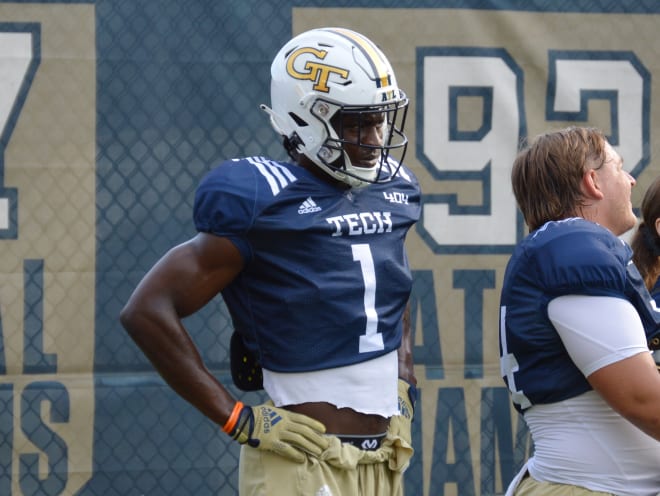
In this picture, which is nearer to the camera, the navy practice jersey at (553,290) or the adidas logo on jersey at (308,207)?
the navy practice jersey at (553,290)

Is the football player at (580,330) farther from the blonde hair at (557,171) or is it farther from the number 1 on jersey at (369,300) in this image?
the number 1 on jersey at (369,300)

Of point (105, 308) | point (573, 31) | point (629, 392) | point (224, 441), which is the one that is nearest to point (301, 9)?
point (573, 31)

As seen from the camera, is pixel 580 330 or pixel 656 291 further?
pixel 656 291

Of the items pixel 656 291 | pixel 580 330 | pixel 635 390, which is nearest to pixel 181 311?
pixel 580 330

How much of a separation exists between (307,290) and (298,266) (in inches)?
2.3

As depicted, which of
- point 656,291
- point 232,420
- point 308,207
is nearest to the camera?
point 232,420

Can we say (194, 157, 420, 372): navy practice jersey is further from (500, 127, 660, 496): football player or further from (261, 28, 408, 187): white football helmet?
(500, 127, 660, 496): football player

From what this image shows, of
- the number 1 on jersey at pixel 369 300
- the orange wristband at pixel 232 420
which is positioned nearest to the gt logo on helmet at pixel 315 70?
the number 1 on jersey at pixel 369 300

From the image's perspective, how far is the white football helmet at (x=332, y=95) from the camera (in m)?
2.38

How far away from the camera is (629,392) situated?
6.66 feet

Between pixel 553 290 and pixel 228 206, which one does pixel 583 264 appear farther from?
pixel 228 206

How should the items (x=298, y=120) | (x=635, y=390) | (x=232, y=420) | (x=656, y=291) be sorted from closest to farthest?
(x=635, y=390) < (x=232, y=420) < (x=298, y=120) < (x=656, y=291)

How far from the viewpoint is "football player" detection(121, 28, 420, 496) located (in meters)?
2.24

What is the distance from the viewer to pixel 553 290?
2.11 meters
